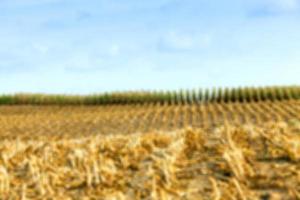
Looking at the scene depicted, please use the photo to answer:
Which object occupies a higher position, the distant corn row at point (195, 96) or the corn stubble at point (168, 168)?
the corn stubble at point (168, 168)

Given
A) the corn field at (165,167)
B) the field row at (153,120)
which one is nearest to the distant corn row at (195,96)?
the field row at (153,120)

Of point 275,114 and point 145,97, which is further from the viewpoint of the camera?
point 145,97

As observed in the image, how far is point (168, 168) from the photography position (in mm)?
5539

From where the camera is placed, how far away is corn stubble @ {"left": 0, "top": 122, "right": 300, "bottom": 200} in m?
5.27

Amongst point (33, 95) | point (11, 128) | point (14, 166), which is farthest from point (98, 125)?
point (14, 166)

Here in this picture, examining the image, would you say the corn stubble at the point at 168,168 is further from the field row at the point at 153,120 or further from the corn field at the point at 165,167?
the field row at the point at 153,120

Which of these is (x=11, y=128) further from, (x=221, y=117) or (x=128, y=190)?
(x=128, y=190)

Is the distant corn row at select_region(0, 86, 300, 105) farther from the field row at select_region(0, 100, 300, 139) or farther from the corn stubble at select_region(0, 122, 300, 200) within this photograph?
the corn stubble at select_region(0, 122, 300, 200)

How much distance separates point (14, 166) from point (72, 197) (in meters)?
1.14

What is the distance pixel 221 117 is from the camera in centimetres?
3375

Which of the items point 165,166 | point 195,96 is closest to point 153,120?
point 195,96

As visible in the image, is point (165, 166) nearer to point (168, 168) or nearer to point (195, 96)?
point (168, 168)

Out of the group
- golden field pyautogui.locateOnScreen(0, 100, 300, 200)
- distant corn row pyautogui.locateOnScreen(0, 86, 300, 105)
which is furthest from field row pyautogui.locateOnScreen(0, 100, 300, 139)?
golden field pyautogui.locateOnScreen(0, 100, 300, 200)

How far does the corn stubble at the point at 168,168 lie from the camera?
527cm
